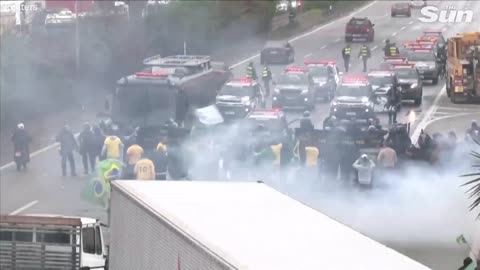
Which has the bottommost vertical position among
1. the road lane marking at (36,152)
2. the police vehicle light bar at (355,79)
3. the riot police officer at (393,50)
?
the road lane marking at (36,152)

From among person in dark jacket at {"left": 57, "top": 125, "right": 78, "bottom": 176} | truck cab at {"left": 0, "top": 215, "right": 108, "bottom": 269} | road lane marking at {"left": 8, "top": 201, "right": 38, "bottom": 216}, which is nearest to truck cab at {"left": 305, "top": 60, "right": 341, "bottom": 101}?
person in dark jacket at {"left": 57, "top": 125, "right": 78, "bottom": 176}

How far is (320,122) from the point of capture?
31.5 meters

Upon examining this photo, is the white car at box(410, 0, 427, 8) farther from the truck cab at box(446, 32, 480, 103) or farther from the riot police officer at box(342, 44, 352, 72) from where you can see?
the truck cab at box(446, 32, 480, 103)

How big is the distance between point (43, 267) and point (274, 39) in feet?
83.9

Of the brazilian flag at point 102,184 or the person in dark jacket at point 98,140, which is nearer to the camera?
the brazilian flag at point 102,184

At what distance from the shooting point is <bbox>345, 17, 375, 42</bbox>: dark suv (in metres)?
37.5

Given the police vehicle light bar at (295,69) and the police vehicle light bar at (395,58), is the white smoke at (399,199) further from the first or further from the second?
the police vehicle light bar at (295,69)

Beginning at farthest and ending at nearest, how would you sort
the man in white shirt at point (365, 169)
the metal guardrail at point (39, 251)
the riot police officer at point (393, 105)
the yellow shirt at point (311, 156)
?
the riot police officer at point (393, 105)
the yellow shirt at point (311, 156)
the man in white shirt at point (365, 169)
the metal guardrail at point (39, 251)

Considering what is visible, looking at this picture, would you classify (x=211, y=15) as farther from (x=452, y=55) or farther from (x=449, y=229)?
(x=449, y=229)

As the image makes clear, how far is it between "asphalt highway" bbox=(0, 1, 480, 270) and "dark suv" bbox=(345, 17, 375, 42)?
0.80ft

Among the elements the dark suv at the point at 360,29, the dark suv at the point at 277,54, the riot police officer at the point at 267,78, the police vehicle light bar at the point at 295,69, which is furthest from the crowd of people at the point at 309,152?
the dark suv at the point at 277,54

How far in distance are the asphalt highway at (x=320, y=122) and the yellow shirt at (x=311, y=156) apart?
313 centimetres

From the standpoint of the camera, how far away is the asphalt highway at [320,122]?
21.5 meters

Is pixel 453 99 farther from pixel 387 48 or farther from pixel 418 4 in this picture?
pixel 387 48
